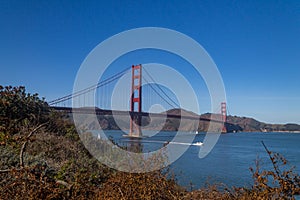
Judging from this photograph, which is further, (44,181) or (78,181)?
(78,181)

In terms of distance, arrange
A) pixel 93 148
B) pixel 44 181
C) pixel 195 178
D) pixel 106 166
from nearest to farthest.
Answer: pixel 44 181, pixel 106 166, pixel 93 148, pixel 195 178

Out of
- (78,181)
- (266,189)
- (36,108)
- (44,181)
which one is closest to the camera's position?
(266,189)

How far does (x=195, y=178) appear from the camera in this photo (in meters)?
9.31

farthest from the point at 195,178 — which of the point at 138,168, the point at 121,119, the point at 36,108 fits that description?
the point at 121,119

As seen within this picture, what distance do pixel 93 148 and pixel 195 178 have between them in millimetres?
4099

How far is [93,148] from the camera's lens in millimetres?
6488

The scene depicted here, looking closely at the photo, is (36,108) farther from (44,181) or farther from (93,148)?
(44,181)

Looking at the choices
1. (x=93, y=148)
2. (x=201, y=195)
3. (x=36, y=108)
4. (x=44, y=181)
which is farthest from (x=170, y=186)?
(x=36, y=108)

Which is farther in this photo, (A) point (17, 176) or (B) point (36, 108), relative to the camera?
(B) point (36, 108)

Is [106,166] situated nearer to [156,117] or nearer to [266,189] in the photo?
[266,189]

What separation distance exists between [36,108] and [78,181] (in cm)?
698

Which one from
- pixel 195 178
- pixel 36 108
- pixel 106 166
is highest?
pixel 36 108

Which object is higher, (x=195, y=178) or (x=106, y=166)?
(x=106, y=166)

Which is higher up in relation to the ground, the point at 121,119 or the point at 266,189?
the point at 121,119
